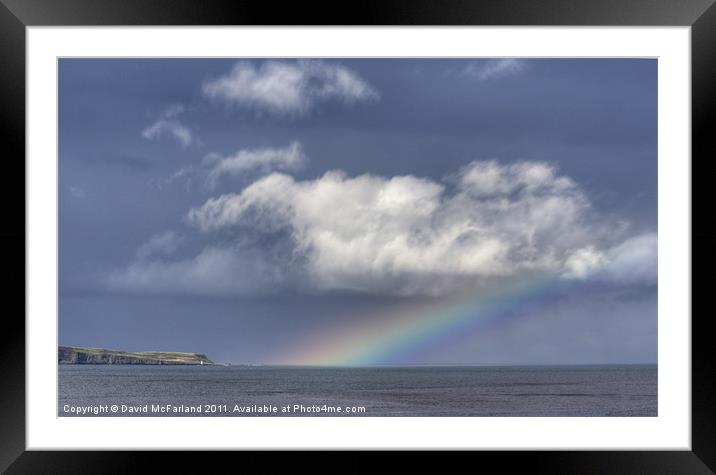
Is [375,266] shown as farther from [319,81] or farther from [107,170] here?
[107,170]

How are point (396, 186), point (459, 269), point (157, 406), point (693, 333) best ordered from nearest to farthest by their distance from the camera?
point (693, 333)
point (157, 406)
point (396, 186)
point (459, 269)

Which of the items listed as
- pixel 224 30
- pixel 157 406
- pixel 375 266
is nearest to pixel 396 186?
pixel 375 266

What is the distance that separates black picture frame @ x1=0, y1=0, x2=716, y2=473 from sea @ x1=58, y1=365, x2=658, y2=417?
14220 millimetres

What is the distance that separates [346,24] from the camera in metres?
2.84

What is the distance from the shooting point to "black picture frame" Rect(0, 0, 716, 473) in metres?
2.82

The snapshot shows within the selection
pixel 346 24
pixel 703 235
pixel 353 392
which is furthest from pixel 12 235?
pixel 353 392

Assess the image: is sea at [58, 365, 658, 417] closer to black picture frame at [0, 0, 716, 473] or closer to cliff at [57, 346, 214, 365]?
cliff at [57, 346, 214, 365]

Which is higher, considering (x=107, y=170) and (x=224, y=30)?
(x=107, y=170)

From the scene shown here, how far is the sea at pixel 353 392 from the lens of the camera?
1984 cm

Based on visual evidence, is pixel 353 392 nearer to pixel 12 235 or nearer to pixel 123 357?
pixel 123 357

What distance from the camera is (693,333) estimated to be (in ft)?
9.39

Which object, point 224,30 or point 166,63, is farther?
point 166,63

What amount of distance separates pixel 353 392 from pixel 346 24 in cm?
2111

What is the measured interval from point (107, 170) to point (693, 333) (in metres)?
30.5
